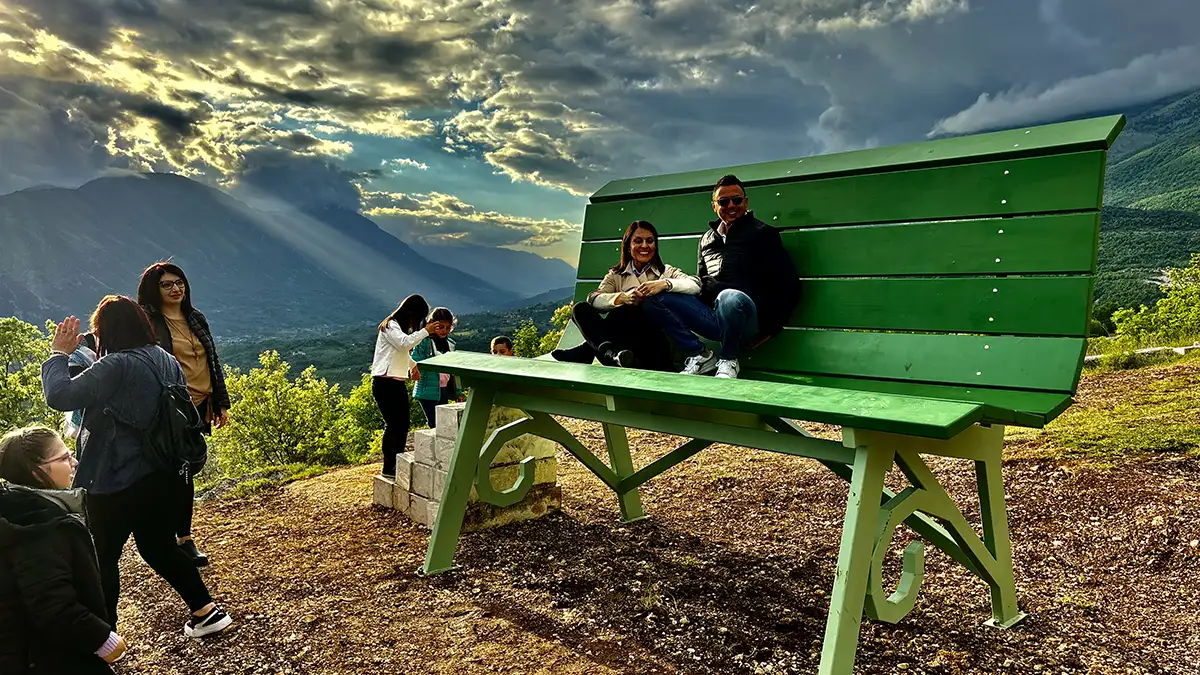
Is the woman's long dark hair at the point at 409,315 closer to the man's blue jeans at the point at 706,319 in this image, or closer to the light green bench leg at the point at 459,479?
the light green bench leg at the point at 459,479

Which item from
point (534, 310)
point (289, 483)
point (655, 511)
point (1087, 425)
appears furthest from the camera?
point (534, 310)

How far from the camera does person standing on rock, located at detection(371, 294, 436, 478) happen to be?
5535 millimetres

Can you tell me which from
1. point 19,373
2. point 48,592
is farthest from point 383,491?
point 19,373

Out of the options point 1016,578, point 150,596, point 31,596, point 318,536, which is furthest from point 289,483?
point 1016,578

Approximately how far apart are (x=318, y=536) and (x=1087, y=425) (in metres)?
5.40

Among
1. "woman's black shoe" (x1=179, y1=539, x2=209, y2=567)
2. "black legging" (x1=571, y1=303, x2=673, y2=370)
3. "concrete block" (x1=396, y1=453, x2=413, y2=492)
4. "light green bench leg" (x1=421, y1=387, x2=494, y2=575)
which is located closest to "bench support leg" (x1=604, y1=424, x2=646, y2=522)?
"black legging" (x1=571, y1=303, x2=673, y2=370)

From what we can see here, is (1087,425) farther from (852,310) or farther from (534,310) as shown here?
(534,310)

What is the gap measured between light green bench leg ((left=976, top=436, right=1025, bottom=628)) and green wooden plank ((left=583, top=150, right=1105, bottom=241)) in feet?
3.19

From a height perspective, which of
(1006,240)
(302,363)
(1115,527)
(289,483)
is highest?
(1006,240)

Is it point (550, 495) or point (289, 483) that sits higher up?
point (550, 495)

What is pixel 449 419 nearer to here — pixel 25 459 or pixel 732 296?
pixel 732 296

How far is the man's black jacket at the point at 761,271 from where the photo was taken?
3.57 metres

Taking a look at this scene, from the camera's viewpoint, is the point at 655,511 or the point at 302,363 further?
the point at 302,363

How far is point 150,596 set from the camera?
4.00m
